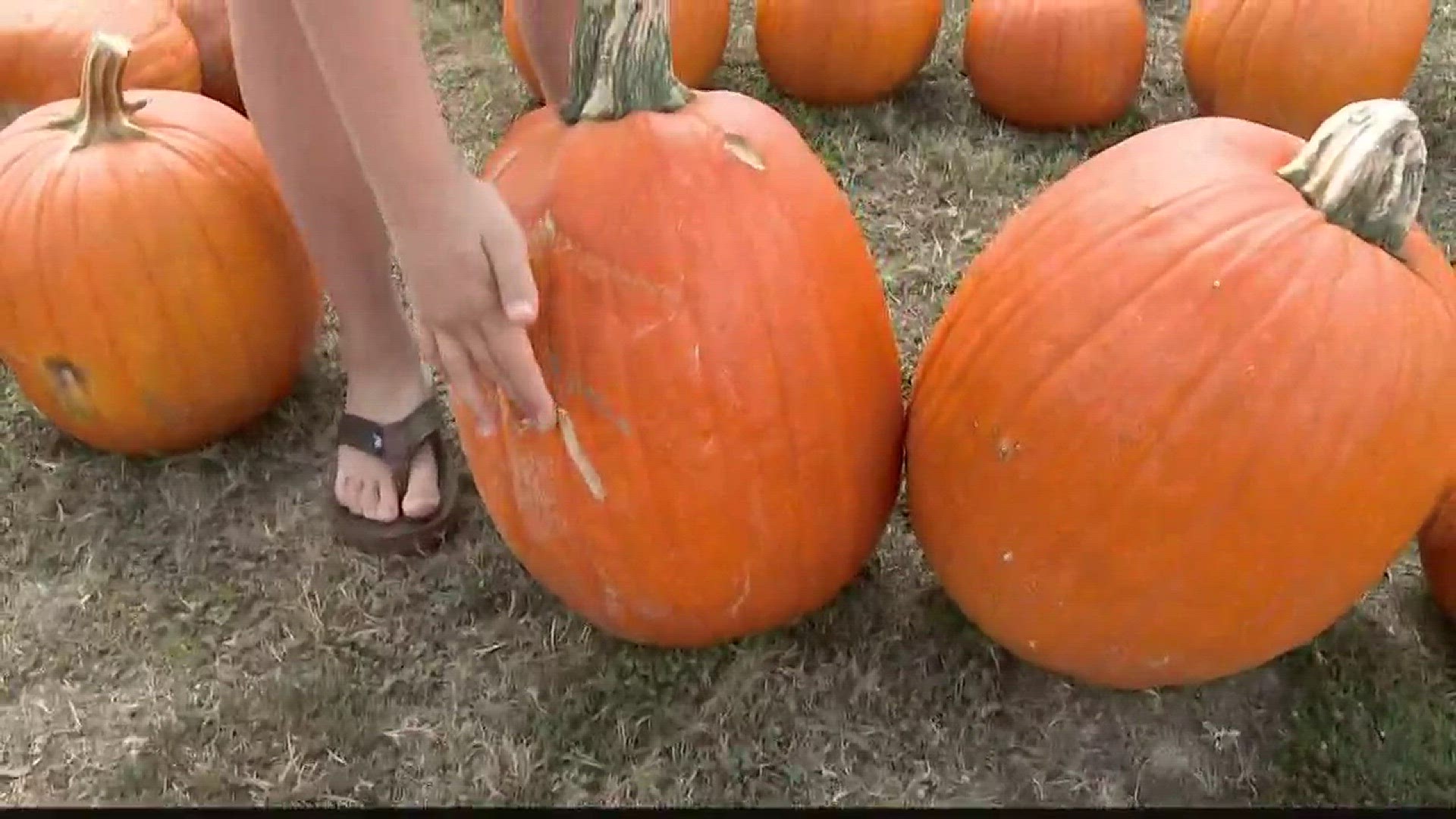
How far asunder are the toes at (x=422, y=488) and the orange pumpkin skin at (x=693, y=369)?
209 millimetres

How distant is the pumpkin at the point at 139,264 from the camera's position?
1.07 meters

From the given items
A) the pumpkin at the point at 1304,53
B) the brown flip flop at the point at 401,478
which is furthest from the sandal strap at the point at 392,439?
the pumpkin at the point at 1304,53

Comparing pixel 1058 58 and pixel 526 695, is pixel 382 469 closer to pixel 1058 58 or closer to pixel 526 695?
pixel 526 695

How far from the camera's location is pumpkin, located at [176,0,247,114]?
1.63 metres

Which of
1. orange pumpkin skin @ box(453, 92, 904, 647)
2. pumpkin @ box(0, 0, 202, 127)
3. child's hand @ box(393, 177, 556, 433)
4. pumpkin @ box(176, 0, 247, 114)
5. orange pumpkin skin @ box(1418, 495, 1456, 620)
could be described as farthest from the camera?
pumpkin @ box(176, 0, 247, 114)

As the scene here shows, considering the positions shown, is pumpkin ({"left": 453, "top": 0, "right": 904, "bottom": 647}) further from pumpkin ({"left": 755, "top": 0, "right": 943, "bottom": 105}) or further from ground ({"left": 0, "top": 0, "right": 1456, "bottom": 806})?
pumpkin ({"left": 755, "top": 0, "right": 943, "bottom": 105})

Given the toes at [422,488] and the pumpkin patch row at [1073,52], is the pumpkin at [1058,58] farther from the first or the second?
the toes at [422,488]

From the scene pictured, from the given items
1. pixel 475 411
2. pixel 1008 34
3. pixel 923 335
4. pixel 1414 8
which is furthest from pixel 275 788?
pixel 1414 8

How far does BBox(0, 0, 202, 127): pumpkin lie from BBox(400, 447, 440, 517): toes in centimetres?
68

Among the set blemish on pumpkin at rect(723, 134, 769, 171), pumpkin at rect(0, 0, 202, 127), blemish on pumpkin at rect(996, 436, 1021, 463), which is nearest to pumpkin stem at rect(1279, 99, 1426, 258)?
blemish on pumpkin at rect(996, 436, 1021, 463)

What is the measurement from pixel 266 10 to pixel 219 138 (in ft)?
0.86

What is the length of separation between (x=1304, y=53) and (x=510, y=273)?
124 cm

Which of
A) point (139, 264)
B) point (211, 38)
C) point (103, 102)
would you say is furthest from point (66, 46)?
point (139, 264)

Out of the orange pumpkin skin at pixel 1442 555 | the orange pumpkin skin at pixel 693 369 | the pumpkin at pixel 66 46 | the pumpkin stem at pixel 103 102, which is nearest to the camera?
the orange pumpkin skin at pixel 693 369
